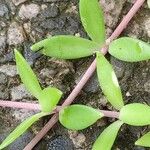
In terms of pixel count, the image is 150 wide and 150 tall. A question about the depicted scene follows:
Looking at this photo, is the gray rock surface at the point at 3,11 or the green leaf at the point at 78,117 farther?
the gray rock surface at the point at 3,11

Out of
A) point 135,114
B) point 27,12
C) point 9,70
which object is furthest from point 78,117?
point 27,12

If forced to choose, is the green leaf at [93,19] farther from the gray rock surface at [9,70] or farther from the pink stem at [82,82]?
the gray rock surface at [9,70]

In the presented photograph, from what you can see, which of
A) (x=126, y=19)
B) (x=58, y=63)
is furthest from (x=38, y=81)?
(x=126, y=19)

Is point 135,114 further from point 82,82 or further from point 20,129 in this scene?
point 20,129

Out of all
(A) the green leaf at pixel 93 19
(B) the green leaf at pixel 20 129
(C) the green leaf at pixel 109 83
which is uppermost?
(A) the green leaf at pixel 93 19

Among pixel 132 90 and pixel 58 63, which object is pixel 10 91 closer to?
pixel 58 63

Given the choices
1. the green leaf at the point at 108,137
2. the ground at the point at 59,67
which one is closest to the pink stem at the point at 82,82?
the ground at the point at 59,67

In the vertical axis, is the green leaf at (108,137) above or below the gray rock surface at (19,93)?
below
